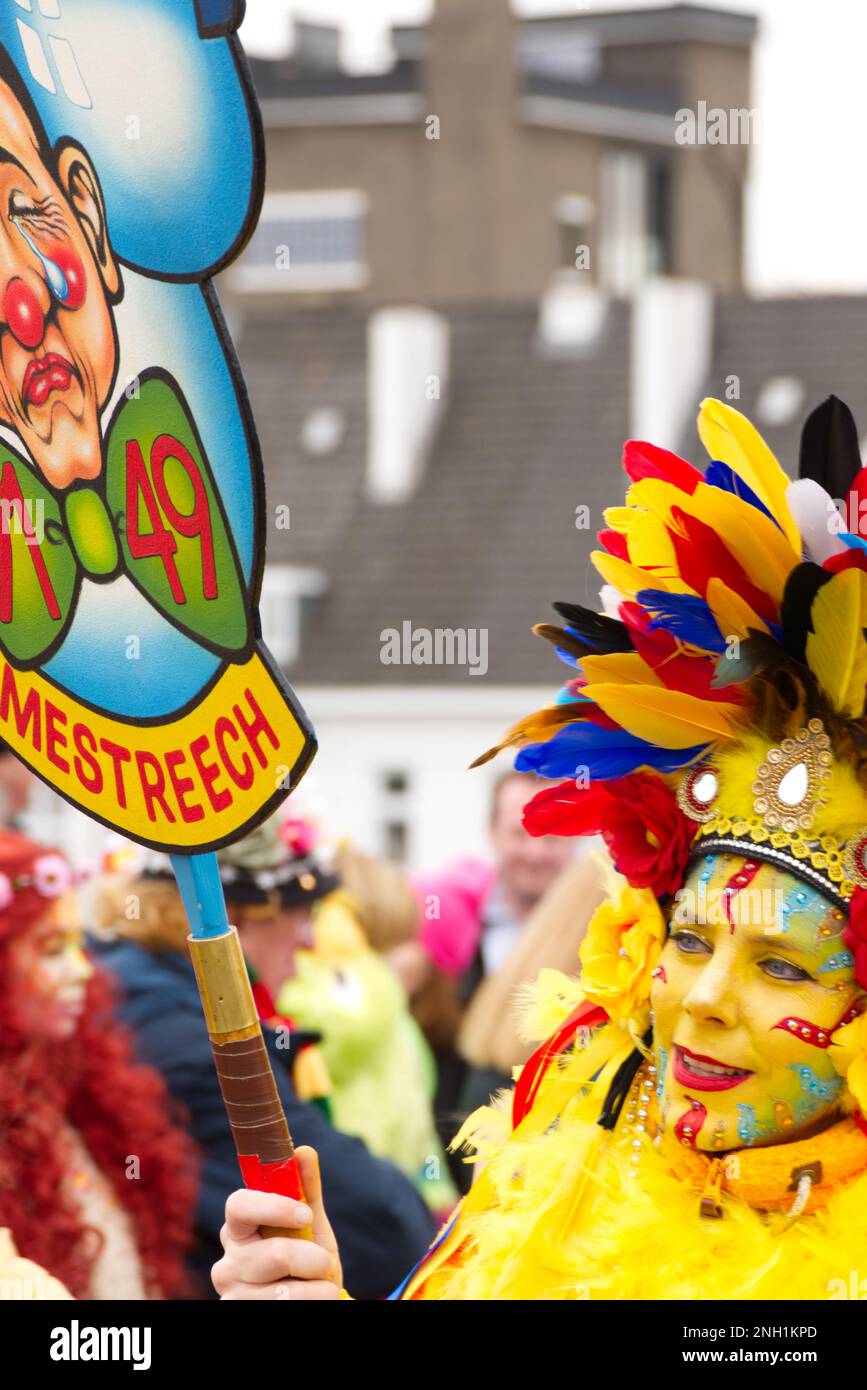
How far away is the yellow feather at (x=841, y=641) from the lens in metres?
2.06

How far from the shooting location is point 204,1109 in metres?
3.68

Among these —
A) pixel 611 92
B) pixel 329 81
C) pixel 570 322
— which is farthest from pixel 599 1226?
pixel 611 92

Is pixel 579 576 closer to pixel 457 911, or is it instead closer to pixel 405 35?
pixel 405 35

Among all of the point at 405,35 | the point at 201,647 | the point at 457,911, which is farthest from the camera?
the point at 405,35

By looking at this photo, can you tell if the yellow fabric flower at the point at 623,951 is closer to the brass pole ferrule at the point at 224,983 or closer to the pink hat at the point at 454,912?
the brass pole ferrule at the point at 224,983

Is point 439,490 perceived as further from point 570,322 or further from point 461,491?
point 570,322

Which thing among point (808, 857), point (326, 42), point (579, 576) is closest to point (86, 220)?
point (808, 857)

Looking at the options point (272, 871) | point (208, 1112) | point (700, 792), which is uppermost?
point (700, 792)

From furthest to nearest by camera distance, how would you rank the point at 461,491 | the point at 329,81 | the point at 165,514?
1. the point at 329,81
2. the point at 461,491
3. the point at 165,514

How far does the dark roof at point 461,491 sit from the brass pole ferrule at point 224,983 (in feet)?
53.4

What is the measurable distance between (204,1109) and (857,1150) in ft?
5.89

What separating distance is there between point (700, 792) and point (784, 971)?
8.5 inches

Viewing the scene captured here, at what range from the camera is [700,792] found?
221cm

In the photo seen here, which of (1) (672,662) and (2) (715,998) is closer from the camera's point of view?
(2) (715,998)
